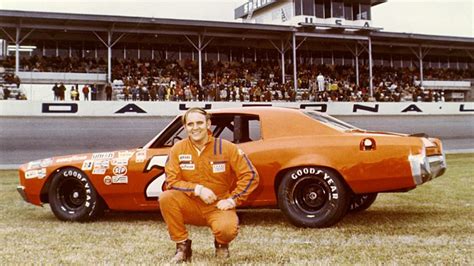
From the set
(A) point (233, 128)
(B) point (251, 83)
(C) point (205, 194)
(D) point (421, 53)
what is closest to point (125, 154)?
(A) point (233, 128)

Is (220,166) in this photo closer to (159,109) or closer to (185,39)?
(159,109)

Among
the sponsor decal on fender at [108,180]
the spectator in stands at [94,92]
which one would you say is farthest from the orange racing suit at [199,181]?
the spectator in stands at [94,92]

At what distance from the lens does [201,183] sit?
403cm

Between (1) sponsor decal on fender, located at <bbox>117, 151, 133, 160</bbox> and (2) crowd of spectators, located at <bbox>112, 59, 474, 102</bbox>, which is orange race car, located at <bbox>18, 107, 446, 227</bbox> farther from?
(2) crowd of spectators, located at <bbox>112, 59, 474, 102</bbox>

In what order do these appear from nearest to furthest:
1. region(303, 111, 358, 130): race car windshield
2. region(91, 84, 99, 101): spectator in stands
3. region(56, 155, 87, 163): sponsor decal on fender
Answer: region(303, 111, 358, 130): race car windshield, region(56, 155, 87, 163): sponsor decal on fender, region(91, 84, 99, 101): spectator in stands

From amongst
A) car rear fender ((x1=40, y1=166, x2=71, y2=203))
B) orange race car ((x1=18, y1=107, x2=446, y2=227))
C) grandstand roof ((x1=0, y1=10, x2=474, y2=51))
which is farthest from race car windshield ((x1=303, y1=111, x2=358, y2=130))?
grandstand roof ((x1=0, y1=10, x2=474, y2=51))

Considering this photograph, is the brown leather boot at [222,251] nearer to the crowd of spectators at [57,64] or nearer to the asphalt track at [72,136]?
the asphalt track at [72,136]

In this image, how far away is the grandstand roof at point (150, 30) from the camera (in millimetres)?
26828

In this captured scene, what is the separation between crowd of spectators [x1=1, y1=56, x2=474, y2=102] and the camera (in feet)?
81.6

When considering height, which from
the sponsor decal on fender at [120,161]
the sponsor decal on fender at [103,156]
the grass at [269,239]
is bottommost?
the grass at [269,239]

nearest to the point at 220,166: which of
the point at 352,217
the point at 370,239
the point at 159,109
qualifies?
the point at 370,239

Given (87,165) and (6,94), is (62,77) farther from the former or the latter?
(87,165)

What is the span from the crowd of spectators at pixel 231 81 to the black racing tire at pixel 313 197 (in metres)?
17.9

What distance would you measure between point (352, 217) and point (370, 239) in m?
1.44
